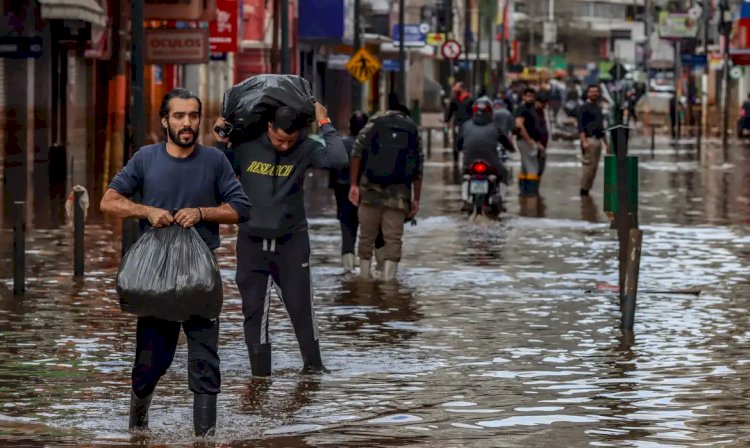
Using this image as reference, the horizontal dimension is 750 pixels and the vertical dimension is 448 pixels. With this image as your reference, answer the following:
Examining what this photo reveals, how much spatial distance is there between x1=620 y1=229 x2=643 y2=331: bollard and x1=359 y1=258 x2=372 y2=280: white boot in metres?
5.11

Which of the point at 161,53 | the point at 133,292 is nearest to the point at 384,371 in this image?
the point at 133,292

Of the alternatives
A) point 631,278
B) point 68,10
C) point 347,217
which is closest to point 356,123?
point 347,217

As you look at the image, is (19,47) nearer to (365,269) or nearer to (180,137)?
(365,269)

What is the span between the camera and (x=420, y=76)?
12262cm

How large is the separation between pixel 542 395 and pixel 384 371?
1497 millimetres

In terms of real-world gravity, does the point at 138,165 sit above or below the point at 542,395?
above

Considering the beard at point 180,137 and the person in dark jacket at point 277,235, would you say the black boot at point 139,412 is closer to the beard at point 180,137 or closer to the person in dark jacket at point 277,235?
the beard at point 180,137

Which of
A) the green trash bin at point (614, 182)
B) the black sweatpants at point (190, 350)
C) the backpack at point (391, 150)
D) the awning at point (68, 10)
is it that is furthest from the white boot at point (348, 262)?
the awning at point (68, 10)

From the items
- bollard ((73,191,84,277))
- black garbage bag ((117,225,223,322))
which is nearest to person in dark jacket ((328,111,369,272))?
bollard ((73,191,84,277))

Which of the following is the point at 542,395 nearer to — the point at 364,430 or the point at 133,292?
the point at 364,430

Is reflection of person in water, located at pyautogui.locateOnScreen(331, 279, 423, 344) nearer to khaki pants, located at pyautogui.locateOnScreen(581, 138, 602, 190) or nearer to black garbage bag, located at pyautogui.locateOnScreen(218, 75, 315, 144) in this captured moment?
black garbage bag, located at pyautogui.locateOnScreen(218, 75, 315, 144)

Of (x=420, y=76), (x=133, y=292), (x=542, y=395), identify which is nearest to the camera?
(x=133, y=292)

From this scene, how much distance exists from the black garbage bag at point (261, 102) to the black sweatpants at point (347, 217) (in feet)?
27.3

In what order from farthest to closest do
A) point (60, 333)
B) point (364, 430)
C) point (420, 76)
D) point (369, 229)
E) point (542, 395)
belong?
point (420, 76), point (369, 229), point (60, 333), point (542, 395), point (364, 430)
